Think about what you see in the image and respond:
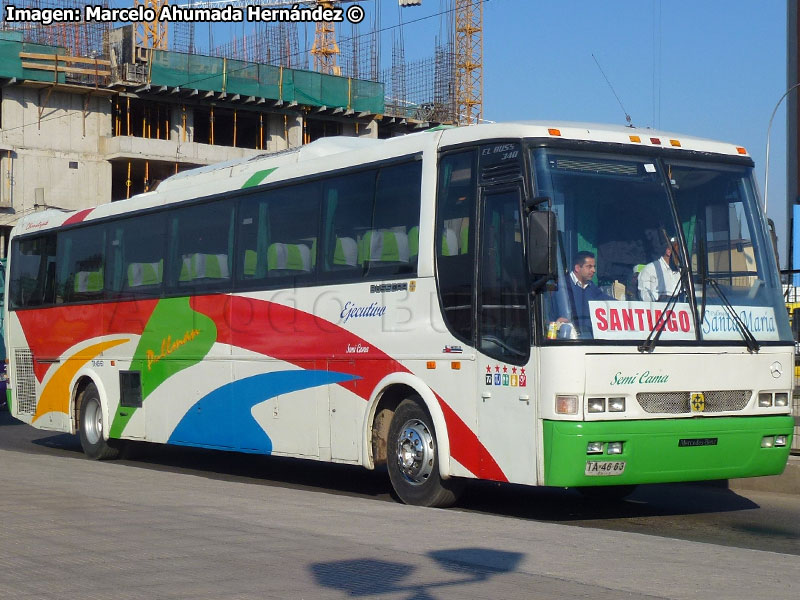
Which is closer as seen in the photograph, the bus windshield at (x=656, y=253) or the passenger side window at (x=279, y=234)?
the bus windshield at (x=656, y=253)

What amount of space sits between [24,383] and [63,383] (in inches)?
59.8

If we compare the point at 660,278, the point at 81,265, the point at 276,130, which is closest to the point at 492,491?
the point at 660,278

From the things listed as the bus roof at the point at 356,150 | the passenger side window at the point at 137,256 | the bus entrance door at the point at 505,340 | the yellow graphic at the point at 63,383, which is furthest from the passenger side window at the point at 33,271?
the bus entrance door at the point at 505,340

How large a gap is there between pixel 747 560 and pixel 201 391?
9.13 meters

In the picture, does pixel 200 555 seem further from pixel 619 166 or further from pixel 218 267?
pixel 218 267

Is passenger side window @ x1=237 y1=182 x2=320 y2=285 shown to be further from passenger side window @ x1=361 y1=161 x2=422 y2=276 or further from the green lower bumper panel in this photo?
the green lower bumper panel

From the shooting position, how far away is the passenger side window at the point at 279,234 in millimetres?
13586

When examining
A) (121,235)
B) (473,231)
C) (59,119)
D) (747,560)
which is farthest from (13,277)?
(59,119)

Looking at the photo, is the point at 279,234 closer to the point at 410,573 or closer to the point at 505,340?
the point at 505,340

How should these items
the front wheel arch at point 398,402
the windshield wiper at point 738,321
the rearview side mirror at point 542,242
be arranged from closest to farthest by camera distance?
the rearview side mirror at point 542,242 < the windshield wiper at point 738,321 < the front wheel arch at point 398,402

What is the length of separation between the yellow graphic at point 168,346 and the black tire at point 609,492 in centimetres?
553

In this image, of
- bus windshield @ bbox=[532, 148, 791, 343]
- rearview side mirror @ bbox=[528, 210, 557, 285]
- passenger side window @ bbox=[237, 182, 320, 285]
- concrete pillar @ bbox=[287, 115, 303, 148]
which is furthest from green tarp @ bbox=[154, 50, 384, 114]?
rearview side mirror @ bbox=[528, 210, 557, 285]

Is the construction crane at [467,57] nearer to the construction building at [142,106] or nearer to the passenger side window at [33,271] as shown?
the construction building at [142,106]

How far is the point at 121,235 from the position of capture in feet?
58.5
